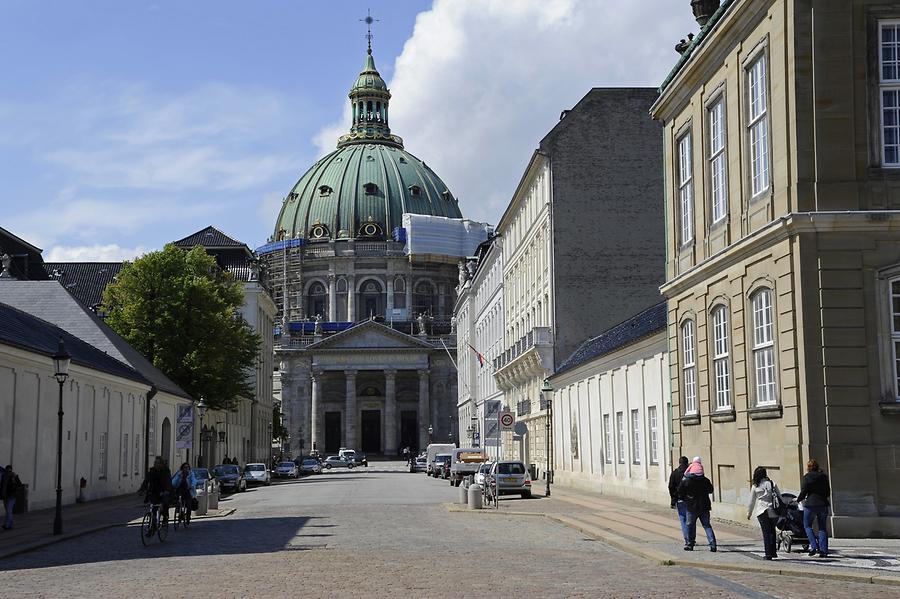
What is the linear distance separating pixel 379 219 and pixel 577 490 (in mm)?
114908

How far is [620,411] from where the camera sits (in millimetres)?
39469

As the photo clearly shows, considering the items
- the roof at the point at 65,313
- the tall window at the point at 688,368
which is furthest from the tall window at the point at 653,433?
the roof at the point at 65,313

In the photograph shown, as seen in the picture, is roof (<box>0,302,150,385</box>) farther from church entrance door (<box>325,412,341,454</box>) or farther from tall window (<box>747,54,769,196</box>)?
church entrance door (<box>325,412,341,454</box>)

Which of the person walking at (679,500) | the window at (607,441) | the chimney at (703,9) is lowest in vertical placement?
the person walking at (679,500)

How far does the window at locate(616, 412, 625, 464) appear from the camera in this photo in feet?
129

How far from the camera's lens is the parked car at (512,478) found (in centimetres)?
4159

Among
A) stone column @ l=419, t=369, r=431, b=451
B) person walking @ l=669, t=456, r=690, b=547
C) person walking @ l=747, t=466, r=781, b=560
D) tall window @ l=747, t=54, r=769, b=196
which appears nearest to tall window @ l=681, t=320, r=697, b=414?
tall window @ l=747, t=54, r=769, b=196

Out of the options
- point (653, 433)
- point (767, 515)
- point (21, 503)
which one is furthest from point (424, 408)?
point (767, 515)

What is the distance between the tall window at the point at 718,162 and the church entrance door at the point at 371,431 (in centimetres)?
12561

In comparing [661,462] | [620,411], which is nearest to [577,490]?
→ [620,411]

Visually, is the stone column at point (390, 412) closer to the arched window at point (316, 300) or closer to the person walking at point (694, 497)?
the arched window at point (316, 300)

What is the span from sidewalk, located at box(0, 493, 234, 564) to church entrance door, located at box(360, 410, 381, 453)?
105 meters

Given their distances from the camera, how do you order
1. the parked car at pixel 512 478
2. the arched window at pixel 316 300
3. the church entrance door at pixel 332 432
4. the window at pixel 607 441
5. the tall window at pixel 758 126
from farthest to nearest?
the arched window at pixel 316 300 → the church entrance door at pixel 332 432 → the parked car at pixel 512 478 → the window at pixel 607 441 → the tall window at pixel 758 126

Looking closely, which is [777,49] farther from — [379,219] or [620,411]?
[379,219]
